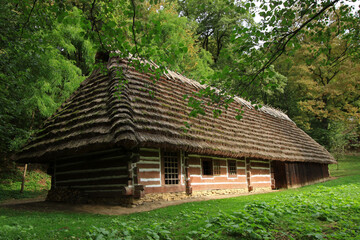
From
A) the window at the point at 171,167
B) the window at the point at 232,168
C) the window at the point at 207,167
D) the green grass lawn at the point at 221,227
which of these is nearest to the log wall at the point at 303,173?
the window at the point at 232,168

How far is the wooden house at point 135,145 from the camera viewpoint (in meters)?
8.94

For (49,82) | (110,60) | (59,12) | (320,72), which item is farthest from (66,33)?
(320,72)

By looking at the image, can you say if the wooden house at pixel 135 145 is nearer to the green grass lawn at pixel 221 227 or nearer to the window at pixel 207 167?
the window at pixel 207 167

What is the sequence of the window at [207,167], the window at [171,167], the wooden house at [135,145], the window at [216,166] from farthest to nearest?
the window at [216,166]
the window at [207,167]
the window at [171,167]
the wooden house at [135,145]

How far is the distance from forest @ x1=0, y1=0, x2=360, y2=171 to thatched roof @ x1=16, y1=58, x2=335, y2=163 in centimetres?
130

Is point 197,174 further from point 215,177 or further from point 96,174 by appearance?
point 96,174

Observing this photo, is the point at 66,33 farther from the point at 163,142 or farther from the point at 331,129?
the point at 331,129

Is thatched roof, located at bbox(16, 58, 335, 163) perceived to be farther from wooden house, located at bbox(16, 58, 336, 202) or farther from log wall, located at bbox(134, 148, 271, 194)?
log wall, located at bbox(134, 148, 271, 194)

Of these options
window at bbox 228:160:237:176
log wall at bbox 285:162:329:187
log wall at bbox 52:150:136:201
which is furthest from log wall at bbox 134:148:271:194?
log wall at bbox 285:162:329:187

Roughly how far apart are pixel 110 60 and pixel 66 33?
8.13 metres

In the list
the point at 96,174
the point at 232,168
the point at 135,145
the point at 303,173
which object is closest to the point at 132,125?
the point at 135,145

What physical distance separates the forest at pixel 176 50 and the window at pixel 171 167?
115 inches

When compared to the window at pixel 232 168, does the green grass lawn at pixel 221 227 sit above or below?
below

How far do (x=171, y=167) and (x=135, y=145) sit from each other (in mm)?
3387
